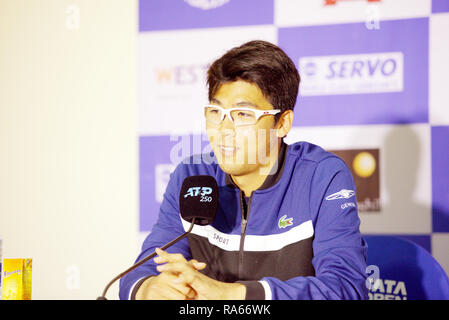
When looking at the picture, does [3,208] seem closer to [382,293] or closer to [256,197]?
[256,197]

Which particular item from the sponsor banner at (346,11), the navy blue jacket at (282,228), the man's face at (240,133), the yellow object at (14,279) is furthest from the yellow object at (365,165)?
the yellow object at (14,279)

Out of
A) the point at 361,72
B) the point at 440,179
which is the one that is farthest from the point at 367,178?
the point at 361,72

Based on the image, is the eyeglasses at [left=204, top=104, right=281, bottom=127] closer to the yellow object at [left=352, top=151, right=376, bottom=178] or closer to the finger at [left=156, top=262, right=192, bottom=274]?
the finger at [left=156, top=262, right=192, bottom=274]

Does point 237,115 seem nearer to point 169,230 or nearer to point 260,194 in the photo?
point 260,194

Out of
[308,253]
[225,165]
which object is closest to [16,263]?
[225,165]

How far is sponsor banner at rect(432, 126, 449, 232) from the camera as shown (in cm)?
242

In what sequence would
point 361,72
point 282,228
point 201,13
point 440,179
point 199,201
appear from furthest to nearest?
point 201,13
point 361,72
point 440,179
point 282,228
point 199,201

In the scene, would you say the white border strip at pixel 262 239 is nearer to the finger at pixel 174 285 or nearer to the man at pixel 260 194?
the man at pixel 260 194

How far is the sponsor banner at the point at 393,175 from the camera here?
245 cm

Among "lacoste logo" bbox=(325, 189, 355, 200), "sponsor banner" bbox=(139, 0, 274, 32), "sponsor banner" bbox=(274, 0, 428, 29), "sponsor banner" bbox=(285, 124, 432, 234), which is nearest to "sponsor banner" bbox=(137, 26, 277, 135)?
"sponsor banner" bbox=(139, 0, 274, 32)

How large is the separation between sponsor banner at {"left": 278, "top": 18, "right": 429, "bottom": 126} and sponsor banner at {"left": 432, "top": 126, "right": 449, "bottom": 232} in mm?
126

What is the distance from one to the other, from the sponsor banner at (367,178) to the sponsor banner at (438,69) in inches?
14.5

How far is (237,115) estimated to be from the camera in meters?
1.53

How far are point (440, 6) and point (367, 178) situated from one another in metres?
1.01
